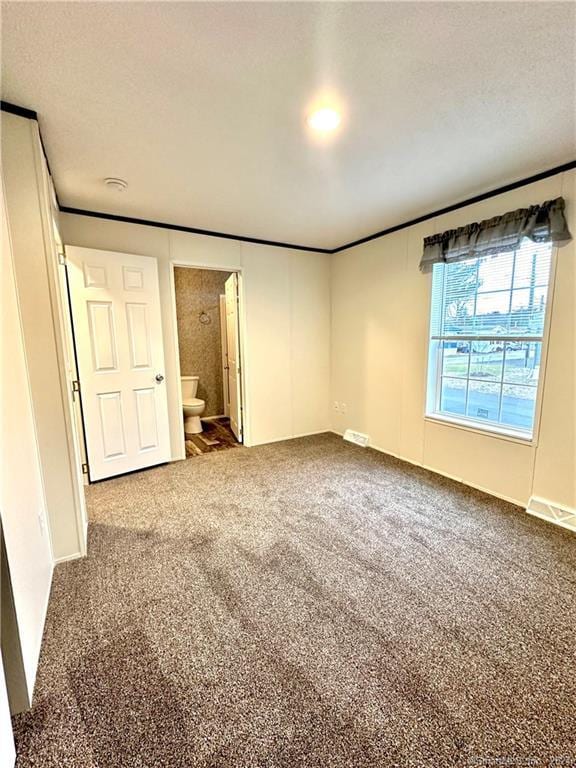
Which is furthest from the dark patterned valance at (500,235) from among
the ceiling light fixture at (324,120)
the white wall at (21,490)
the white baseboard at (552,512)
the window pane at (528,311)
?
the white wall at (21,490)

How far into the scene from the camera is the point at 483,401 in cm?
287

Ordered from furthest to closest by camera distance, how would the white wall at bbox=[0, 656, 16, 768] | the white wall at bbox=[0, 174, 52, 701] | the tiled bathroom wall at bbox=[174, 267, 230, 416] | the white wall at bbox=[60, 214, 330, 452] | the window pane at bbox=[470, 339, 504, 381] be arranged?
the tiled bathroom wall at bbox=[174, 267, 230, 416] < the white wall at bbox=[60, 214, 330, 452] < the window pane at bbox=[470, 339, 504, 381] < the white wall at bbox=[0, 174, 52, 701] < the white wall at bbox=[0, 656, 16, 768]

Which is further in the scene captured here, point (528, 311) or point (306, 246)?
point (306, 246)

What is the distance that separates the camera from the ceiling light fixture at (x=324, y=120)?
165 cm

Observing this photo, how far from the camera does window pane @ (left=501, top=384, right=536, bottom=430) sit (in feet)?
8.30

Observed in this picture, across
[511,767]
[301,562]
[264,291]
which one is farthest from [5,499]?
[264,291]

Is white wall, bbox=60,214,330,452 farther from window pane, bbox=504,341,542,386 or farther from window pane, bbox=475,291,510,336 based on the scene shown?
window pane, bbox=504,341,542,386

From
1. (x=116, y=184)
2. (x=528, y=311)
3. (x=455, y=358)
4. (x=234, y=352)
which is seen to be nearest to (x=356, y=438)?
(x=455, y=358)

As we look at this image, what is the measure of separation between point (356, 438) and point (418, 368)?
1256mm

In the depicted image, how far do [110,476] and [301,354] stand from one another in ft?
8.36

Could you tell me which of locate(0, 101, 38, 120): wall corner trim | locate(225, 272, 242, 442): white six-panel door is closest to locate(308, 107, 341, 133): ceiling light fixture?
locate(0, 101, 38, 120): wall corner trim

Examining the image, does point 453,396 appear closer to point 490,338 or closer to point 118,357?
point 490,338

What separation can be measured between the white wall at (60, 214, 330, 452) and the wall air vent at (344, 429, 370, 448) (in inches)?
18.0

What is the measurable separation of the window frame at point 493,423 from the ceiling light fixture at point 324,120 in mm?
1741
